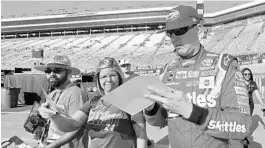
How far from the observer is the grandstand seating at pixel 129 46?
1626 inches

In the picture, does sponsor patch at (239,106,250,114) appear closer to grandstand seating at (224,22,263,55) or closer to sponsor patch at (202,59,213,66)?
sponsor patch at (202,59,213,66)

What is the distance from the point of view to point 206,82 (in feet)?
6.27

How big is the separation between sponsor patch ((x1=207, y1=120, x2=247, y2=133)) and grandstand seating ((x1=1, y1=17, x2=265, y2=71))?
34.8 m

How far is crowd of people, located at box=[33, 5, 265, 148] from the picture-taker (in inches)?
64.1

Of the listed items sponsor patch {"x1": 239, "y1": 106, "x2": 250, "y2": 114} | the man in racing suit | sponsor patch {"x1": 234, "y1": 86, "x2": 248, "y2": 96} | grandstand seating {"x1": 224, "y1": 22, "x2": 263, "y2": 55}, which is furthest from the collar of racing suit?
grandstand seating {"x1": 224, "y1": 22, "x2": 263, "y2": 55}

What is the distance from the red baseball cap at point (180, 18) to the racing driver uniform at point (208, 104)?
223mm

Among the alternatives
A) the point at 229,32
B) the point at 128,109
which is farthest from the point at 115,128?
the point at 229,32

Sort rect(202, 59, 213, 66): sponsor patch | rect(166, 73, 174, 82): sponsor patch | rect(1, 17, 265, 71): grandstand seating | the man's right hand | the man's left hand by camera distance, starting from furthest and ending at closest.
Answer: rect(1, 17, 265, 71): grandstand seating, the man's right hand, rect(166, 73, 174, 82): sponsor patch, rect(202, 59, 213, 66): sponsor patch, the man's left hand

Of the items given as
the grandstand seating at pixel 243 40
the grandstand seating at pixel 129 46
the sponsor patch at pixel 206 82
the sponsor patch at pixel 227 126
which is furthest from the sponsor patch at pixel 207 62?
the grandstand seating at pixel 243 40

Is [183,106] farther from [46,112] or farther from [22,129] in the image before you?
[22,129]

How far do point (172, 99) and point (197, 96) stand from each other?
0.42 meters

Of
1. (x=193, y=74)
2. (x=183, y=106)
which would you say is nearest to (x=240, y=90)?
(x=193, y=74)

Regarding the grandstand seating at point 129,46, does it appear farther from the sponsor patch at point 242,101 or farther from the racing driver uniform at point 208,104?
the sponsor patch at point 242,101

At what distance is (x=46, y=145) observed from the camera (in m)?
3.22
